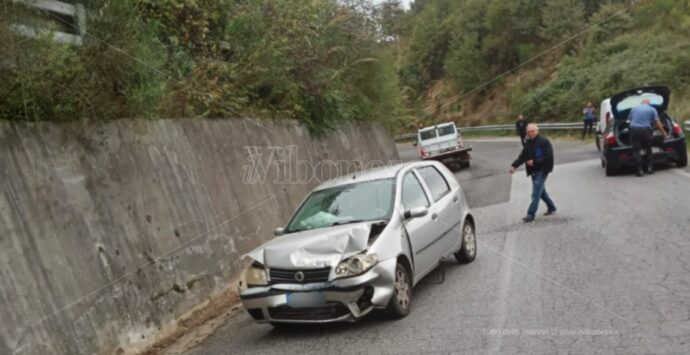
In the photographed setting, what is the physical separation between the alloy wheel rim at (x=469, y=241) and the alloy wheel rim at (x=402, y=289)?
2321 millimetres

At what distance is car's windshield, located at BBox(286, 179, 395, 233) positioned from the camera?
7.13 meters

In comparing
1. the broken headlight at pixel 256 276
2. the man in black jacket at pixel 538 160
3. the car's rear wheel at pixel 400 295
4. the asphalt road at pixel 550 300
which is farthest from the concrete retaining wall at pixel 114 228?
the man in black jacket at pixel 538 160

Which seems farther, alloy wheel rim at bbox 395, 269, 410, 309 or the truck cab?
the truck cab

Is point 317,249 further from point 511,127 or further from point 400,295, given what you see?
point 511,127

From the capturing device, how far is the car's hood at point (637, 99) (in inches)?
588

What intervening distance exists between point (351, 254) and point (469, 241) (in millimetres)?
3174

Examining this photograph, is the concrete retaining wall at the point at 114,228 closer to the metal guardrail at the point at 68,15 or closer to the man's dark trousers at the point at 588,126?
the metal guardrail at the point at 68,15

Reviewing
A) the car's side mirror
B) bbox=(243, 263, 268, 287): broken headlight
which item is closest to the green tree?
the car's side mirror

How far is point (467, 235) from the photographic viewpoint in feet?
28.8

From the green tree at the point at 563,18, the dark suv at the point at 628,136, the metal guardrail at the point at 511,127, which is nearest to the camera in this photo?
the dark suv at the point at 628,136

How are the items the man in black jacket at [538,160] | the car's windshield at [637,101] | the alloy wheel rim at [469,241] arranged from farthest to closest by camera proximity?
the car's windshield at [637,101] < the man in black jacket at [538,160] < the alloy wheel rim at [469,241]

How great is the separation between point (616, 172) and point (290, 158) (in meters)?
8.56

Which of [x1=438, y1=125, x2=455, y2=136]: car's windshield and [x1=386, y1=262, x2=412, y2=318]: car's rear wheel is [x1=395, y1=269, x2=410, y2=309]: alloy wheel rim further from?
[x1=438, y1=125, x2=455, y2=136]: car's windshield

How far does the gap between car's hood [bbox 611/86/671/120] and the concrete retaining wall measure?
32.7 ft
